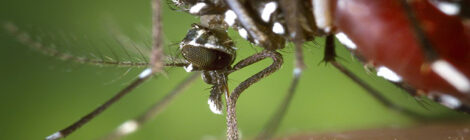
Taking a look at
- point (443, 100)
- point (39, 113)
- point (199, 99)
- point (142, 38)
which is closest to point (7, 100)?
point (39, 113)

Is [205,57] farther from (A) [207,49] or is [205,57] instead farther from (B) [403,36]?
(B) [403,36]

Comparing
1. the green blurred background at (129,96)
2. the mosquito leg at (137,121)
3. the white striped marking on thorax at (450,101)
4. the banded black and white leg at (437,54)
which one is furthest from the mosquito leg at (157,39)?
the green blurred background at (129,96)

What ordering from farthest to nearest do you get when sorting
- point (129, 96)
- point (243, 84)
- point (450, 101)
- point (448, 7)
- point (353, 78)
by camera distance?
point (129, 96) → point (353, 78) → point (243, 84) → point (450, 101) → point (448, 7)

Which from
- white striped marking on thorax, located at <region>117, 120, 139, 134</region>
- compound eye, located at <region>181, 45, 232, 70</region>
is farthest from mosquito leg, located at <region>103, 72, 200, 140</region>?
compound eye, located at <region>181, 45, 232, 70</region>

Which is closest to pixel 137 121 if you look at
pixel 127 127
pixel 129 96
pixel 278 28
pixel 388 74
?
pixel 127 127

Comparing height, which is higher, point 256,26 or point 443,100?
point 256,26

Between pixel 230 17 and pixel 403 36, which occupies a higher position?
pixel 230 17

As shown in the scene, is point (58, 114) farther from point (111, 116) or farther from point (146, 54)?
point (146, 54)

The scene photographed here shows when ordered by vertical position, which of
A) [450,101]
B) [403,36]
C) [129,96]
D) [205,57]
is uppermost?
[129,96]
